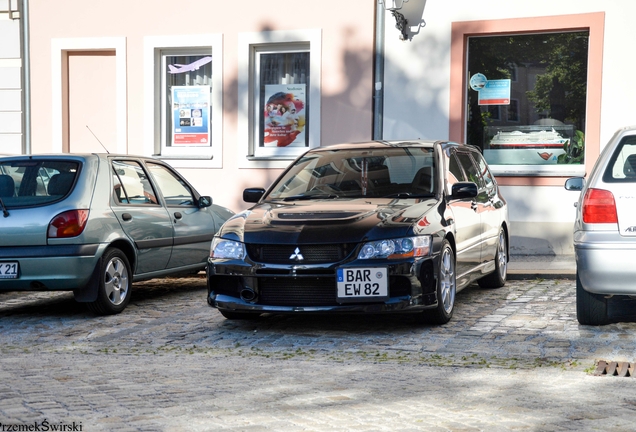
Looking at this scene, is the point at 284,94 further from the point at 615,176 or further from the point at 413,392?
the point at 413,392

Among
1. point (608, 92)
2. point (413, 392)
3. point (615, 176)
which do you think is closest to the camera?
point (413, 392)

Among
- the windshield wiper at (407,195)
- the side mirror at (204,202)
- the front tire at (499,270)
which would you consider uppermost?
the windshield wiper at (407,195)

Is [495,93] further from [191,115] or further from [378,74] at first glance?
[191,115]

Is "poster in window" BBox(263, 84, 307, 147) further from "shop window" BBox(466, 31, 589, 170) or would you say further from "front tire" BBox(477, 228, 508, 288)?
"front tire" BBox(477, 228, 508, 288)

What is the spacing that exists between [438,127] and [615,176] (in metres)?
6.76

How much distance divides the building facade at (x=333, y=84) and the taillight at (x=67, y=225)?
505 centimetres

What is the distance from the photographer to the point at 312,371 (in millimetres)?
5824

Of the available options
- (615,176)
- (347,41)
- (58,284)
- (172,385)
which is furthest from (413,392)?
(347,41)

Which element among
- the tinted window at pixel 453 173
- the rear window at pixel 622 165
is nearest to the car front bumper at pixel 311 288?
the tinted window at pixel 453 173

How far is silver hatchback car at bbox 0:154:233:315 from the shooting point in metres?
7.95

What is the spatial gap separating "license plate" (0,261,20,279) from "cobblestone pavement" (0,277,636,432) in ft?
1.46

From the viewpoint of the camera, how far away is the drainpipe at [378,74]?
13.7 metres

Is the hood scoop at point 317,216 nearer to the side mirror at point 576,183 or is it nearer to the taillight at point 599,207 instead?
the taillight at point 599,207

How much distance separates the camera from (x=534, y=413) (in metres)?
4.66
